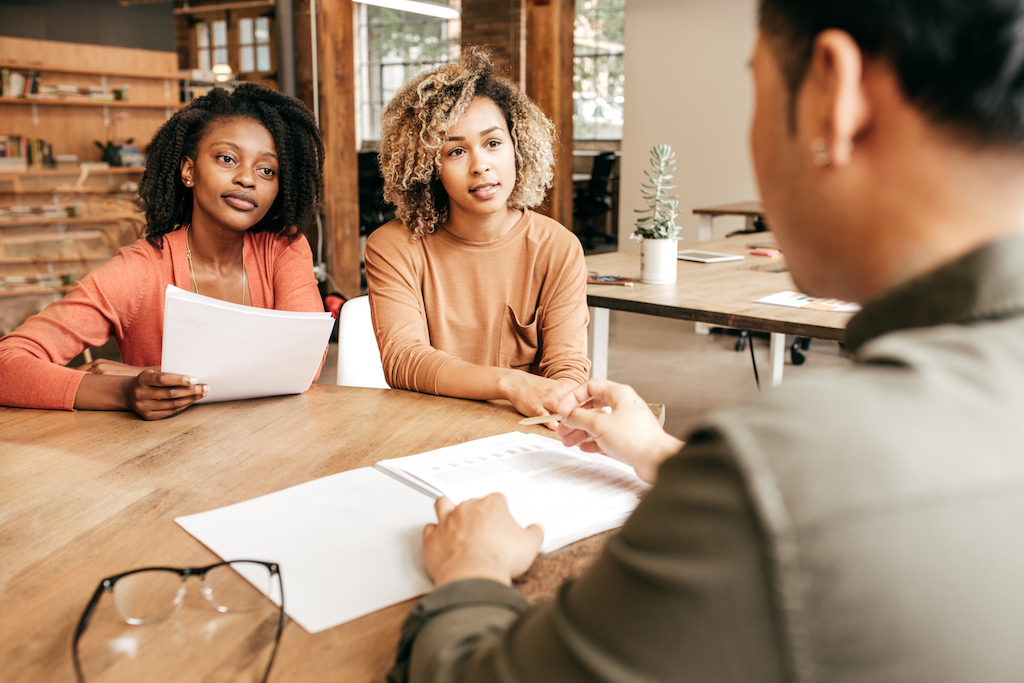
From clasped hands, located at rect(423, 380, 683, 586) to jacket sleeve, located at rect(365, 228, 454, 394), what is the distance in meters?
0.52

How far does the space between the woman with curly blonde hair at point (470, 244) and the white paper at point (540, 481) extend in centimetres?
66

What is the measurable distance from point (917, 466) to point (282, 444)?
963 mm

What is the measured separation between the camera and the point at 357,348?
196 centimetres

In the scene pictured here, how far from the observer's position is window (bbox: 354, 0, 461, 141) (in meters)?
7.47

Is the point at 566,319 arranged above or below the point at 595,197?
below

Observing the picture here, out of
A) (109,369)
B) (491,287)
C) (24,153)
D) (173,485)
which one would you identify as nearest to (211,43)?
(24,153)

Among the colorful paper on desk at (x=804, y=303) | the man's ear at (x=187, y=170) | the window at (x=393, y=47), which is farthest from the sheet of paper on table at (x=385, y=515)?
the window at (x=393, y=47)

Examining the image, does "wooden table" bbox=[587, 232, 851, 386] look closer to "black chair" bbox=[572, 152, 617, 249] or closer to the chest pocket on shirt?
the chest pocket on shirt

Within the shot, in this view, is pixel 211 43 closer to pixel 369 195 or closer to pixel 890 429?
pixel 369 195

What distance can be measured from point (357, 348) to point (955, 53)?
1.70m

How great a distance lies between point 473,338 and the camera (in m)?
1.86

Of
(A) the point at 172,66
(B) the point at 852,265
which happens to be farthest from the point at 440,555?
(A) the point at 172,66

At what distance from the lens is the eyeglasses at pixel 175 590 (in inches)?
27.0

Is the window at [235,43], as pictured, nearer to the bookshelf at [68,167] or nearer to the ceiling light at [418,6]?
Result: the bookshelf at [68,167]
